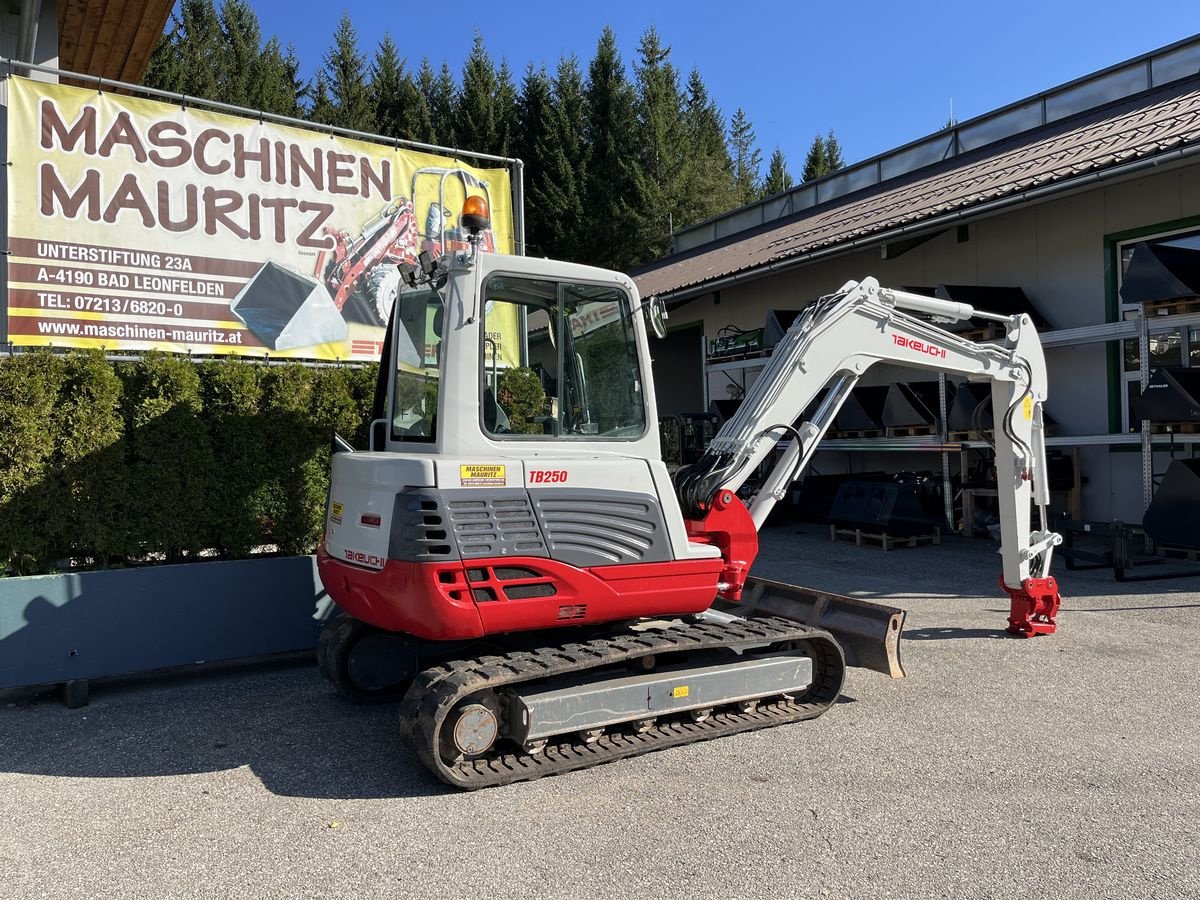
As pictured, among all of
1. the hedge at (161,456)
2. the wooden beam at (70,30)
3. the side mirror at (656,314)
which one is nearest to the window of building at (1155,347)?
the side mirror at (656,314)

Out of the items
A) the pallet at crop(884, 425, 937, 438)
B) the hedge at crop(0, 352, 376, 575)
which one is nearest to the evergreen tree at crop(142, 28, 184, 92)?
the pallet at crop(884, 425, 937, 438)

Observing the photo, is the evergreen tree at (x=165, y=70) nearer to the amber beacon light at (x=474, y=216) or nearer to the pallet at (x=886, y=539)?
the pallet at (x=886, y=539)

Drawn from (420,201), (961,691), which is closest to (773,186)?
(420,201)

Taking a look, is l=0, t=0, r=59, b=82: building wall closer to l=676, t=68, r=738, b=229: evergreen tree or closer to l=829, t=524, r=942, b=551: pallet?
l=829, t=524, r=942, b=551: pallet

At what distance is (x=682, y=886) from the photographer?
3.48 metres

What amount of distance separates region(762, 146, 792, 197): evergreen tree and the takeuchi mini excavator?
165 ft

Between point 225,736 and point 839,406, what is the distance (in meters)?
4.23

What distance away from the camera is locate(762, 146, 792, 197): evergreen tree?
53.8m

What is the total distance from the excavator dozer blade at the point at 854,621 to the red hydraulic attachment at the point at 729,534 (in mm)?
891

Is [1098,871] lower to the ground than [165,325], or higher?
lower

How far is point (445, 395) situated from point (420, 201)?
5.06 metres

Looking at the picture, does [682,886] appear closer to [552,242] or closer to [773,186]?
[552,242]

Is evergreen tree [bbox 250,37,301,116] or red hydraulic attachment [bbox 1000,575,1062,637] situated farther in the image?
evergreen tree [bbox 250,37,301,116]

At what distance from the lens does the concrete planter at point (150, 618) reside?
5.76 meters
